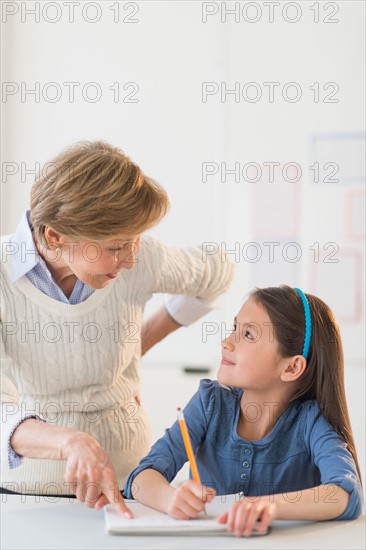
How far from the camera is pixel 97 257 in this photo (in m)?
1.50

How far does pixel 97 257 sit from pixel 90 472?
1.39 feet

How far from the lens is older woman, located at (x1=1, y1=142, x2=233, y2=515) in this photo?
1365 mm

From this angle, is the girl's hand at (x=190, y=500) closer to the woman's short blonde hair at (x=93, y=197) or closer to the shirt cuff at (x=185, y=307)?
the woman's short blonde hair at (x=93, y=197)

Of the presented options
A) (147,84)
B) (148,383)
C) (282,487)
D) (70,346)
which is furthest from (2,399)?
(147,84)

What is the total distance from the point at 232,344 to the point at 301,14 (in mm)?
1857

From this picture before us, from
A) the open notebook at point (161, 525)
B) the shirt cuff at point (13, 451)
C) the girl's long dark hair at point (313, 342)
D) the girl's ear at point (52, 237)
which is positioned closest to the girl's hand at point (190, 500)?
the open notebook at point (161, 525)

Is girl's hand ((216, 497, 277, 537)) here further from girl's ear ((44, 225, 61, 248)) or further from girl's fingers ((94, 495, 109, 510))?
girl's ear ((44, 225, 61, 248))

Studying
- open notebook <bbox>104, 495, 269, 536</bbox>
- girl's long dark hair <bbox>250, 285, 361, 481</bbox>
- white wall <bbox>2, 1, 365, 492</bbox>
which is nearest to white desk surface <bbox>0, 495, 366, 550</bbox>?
open notebook <bbox>104, 495, 269, 536</bbox>

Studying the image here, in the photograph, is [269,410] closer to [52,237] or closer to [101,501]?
[101,501]

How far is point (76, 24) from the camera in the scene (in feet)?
10.5

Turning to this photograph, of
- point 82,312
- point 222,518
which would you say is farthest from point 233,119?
point 222,518

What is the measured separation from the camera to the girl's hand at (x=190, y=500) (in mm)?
1242

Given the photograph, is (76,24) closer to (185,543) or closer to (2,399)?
(2,399)

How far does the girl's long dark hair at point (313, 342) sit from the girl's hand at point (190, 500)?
15.0 inches
